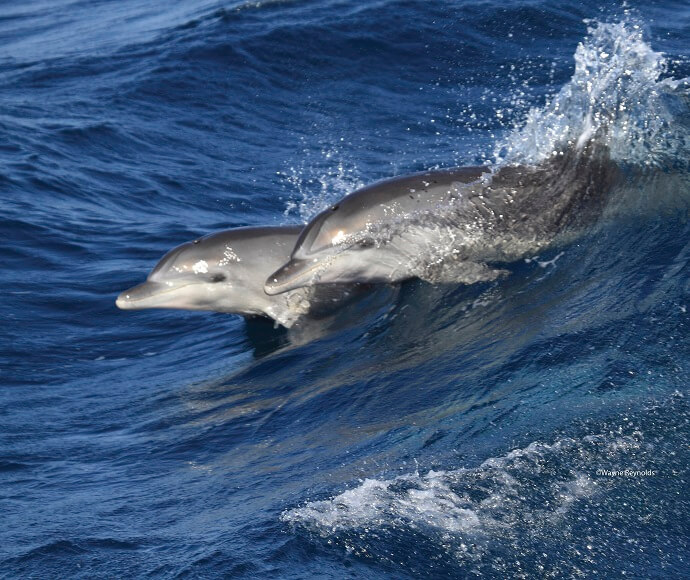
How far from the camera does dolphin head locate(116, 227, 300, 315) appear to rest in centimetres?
975

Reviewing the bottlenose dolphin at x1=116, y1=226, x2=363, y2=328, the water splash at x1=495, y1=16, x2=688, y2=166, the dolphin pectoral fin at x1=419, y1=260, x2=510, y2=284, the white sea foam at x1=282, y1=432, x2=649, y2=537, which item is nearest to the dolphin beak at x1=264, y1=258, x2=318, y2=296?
the bottlenose dolphin at x1=116, y1=226, x2=363, y2=328

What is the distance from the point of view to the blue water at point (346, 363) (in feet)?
17.9

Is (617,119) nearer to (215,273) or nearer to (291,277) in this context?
(291,277)

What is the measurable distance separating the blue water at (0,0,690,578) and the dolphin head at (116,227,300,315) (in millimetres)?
523

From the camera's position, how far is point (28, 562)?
6047 millimetres

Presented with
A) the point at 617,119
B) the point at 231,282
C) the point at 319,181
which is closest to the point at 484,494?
the point at 231,282

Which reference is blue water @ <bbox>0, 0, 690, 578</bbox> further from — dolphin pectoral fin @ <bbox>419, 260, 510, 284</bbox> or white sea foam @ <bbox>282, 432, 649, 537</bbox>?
dolphin pectoral fin @ <bbox>419, 260, 510, 284</bbox>

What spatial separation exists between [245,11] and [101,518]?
58.8 ft

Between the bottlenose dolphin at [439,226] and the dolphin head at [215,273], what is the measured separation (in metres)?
0.77

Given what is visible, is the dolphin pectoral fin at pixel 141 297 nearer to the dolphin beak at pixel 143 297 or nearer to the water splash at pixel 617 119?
the dolphin beak at pixel 143 297

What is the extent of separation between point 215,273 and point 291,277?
1087 millimetres

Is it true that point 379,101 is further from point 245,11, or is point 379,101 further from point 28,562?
point 28,562

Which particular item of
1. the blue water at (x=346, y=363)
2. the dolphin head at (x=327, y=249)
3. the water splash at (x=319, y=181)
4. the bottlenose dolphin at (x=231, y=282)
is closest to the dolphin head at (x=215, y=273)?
the bottlenose dolphin at (x=231, y=282)

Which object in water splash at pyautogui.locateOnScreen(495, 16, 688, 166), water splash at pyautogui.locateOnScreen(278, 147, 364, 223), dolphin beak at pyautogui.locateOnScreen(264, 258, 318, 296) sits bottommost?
water splash at pyautogui.locateOnScreen(278, 147, 364, 223)
